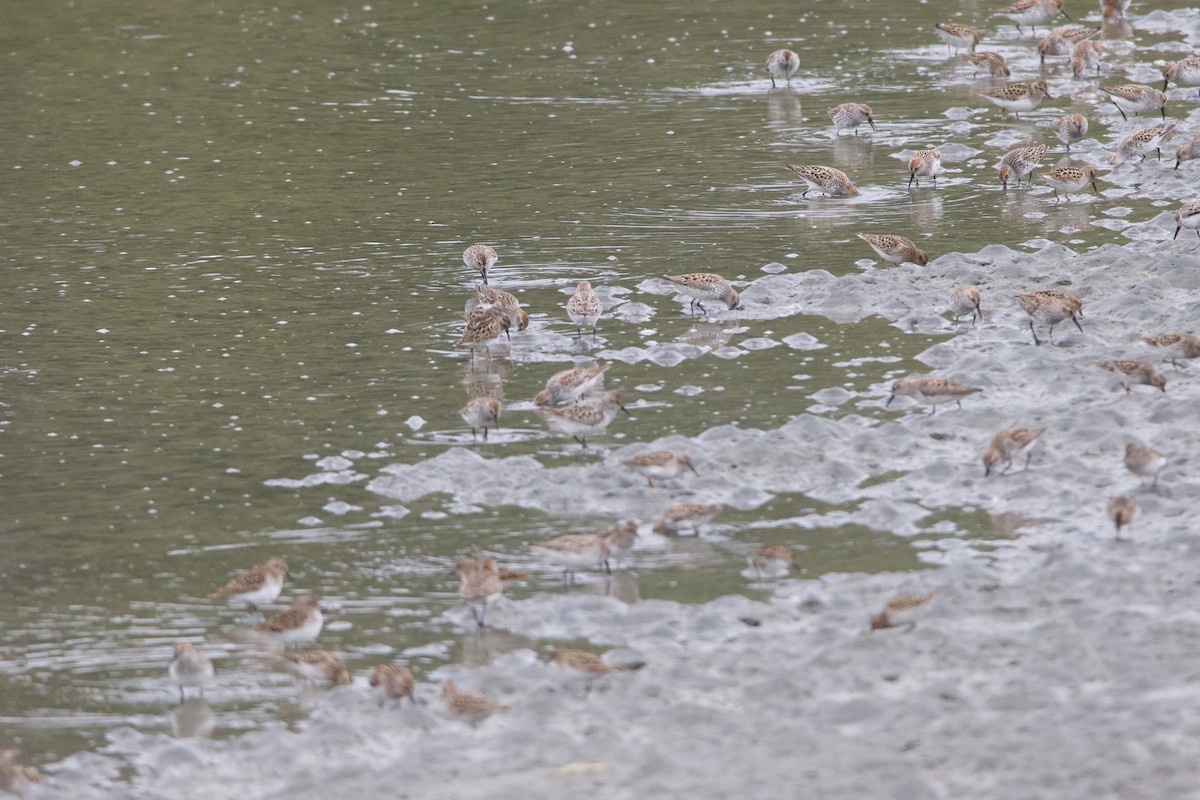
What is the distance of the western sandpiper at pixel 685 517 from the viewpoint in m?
9.38

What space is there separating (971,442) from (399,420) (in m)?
4.28

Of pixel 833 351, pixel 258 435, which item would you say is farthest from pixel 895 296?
pixel 258 435

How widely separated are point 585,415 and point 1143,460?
3730 millimetres

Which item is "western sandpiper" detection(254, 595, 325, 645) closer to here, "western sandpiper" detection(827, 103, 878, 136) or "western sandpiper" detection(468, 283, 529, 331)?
"western sandpiper" detection(468, 283, 529, 331)

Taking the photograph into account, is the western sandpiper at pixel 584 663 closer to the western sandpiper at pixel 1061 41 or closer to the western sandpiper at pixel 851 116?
the western sandpiper at pixel 851 116

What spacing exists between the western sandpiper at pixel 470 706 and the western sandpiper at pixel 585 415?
362cm

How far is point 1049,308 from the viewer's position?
12.3 meters

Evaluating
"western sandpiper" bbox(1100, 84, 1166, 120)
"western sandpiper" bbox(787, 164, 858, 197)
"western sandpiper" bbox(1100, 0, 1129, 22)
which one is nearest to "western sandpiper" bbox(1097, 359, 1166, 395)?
"western sandpiper" bbox(787, 164, 858, 197)

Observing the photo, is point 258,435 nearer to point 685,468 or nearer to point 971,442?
point 685,468

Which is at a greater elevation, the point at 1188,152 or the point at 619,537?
the point at 1188,152

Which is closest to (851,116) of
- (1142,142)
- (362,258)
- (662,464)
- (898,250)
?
(1142,142)

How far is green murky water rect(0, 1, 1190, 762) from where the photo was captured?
9.20m

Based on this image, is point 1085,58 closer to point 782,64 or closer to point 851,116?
point 782,64

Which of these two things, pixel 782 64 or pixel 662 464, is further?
pixel 782 64
